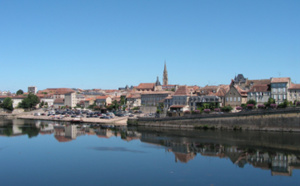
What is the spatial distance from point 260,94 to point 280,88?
4764 mm

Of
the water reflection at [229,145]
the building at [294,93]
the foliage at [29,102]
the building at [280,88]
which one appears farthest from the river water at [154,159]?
→ the foliage at [29,102]

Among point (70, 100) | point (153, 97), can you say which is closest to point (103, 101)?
point (70, 100)

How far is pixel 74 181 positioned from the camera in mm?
28734

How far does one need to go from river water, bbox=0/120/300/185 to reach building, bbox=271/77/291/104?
19.9 m

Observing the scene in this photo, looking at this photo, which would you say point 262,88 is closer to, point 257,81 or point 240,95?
point 240,95

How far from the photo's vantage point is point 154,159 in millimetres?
37594

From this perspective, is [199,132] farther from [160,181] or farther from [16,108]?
[16,108]

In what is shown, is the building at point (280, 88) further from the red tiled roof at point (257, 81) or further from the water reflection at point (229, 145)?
the water reflection at point (229, 145)

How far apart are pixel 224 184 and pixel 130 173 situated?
894cm

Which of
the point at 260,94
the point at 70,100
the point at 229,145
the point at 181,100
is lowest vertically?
the point at 229,145

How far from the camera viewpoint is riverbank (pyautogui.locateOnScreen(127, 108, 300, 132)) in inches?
2061

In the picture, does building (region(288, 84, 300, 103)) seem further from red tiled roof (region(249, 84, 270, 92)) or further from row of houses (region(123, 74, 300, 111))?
red tiled roof (region(249, 84, 270, 92))

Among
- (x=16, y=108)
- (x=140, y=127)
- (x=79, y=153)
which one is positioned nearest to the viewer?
(x=79, y=153)

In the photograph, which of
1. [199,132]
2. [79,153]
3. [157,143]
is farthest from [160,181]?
[199,132]
